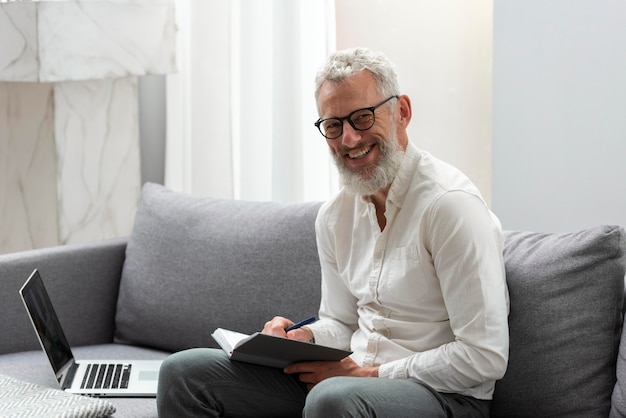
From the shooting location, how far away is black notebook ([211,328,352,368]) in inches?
78.2

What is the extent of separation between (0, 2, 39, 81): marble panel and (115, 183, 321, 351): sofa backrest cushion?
2.26 ft

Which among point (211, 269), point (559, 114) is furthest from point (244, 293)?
point (559, 114)

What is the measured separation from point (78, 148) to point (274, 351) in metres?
1.80

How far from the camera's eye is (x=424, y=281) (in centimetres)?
206

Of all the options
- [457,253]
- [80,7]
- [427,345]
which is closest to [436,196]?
[457,253]

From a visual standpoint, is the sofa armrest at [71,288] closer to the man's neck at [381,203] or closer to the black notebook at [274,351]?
the black notebook at [274,351]

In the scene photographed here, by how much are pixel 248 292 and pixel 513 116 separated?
0.90m

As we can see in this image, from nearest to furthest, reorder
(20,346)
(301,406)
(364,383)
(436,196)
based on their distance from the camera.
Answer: (364,383), (436,196), (301,406), (20,346)

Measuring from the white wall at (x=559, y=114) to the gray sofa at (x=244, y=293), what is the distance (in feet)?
1.00

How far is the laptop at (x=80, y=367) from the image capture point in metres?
2.41

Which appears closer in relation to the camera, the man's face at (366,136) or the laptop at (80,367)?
the man's face at (366,136)

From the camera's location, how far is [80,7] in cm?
330

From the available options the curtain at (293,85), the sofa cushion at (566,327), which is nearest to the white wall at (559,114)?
the curtain at (293,85)

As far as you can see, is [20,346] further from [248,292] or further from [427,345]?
[427,345]
